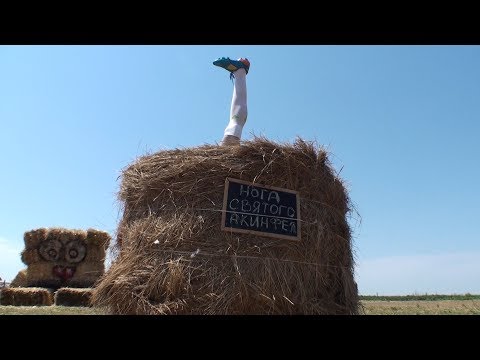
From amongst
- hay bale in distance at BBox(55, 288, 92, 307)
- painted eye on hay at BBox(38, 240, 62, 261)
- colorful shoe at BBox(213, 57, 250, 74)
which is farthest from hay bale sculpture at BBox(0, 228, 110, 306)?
colorful shoe at BBox(213, 57, 250, 74)

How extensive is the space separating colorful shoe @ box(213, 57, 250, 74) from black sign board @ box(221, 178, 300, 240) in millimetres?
2522

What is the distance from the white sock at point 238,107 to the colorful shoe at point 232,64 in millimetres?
63

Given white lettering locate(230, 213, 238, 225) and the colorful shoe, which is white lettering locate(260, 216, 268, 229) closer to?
white lettering locate(230, 213, 238, 225)

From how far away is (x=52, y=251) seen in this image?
16.0m

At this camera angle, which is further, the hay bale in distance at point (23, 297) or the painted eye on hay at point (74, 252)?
the painted eye on hay at point (74, 252)

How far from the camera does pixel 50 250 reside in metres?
16.0

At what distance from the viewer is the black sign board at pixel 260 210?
16.1 ft

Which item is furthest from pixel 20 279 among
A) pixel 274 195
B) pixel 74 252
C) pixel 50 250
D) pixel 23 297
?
pixel 274 195

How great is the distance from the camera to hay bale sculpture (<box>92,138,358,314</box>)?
4688 mm

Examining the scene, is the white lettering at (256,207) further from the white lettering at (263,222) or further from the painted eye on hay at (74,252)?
the painted eye on hay at (74,252)

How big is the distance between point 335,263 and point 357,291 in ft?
1.82

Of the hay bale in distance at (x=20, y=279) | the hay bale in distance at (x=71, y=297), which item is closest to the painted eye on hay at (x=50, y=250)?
the hay bale in distance at (x=20, y=279)

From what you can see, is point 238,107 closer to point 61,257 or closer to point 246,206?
point 246,206
